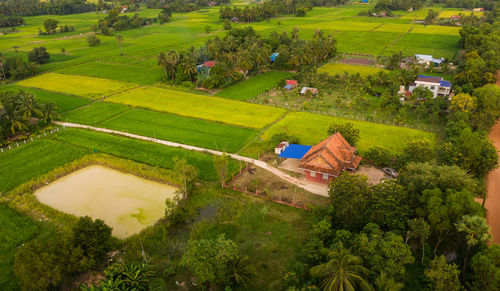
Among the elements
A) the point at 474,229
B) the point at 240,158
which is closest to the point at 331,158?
the point at 240,158

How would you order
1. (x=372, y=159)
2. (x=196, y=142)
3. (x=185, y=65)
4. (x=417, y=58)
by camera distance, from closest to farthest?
1. (x=372, y=159)
2. (x=196, y=142)
3. (x=185, y=65)
4. (x=417, y=58)

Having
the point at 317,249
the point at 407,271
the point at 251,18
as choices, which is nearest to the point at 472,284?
the point at 407,271

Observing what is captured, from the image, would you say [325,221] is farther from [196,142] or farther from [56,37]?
[56,37]

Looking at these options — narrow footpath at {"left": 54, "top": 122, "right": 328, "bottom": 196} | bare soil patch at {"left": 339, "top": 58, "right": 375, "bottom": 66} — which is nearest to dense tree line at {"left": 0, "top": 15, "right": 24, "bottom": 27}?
narrow footpath at {"left": 54, "top": 122, "right": 328, "bottom": 196}

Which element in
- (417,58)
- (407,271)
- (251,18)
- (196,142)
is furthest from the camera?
(251,18)

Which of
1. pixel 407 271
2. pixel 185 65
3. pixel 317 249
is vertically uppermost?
pixel 185 65

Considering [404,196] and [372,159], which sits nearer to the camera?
[404,196]
